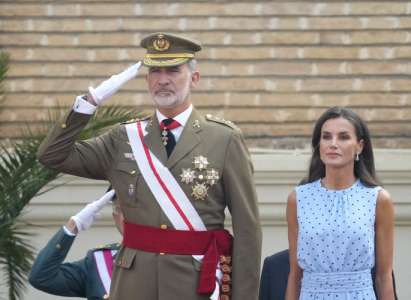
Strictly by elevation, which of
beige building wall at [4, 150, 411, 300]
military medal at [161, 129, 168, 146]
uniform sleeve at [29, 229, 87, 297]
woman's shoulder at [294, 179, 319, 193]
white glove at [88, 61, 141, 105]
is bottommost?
beige building wall at [4, 150, 411, 300]

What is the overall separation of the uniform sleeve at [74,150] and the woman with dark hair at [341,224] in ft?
2.52

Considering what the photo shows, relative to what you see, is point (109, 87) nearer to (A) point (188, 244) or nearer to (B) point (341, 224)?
(A) point (188, 244)

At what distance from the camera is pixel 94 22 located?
7.71 metres

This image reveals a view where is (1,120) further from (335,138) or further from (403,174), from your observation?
(335,138)

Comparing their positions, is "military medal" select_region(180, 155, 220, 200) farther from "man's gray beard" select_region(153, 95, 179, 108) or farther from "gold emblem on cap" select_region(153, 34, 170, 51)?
"gold emblem on cap" select_region(153, 34, 170, 51)

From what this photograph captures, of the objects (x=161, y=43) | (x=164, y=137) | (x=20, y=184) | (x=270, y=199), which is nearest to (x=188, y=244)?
(x=164, y=137)

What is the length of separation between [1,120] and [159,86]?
10.1ft

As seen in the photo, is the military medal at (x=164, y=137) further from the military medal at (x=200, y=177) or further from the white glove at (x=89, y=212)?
the white glove at (x=89, y=212)

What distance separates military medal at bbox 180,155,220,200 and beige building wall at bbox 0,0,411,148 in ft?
9.51

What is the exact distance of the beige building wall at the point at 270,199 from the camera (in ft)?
25.0

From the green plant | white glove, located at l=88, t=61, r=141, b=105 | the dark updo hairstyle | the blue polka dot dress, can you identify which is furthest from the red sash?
the green plant

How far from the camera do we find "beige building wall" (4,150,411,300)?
763cm

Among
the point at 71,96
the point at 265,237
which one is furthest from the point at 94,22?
the point at 265,237

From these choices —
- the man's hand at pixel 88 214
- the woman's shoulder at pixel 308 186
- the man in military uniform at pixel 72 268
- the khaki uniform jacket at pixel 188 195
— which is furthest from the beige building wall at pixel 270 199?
the khaki uniform jacket at pixel 188 195
